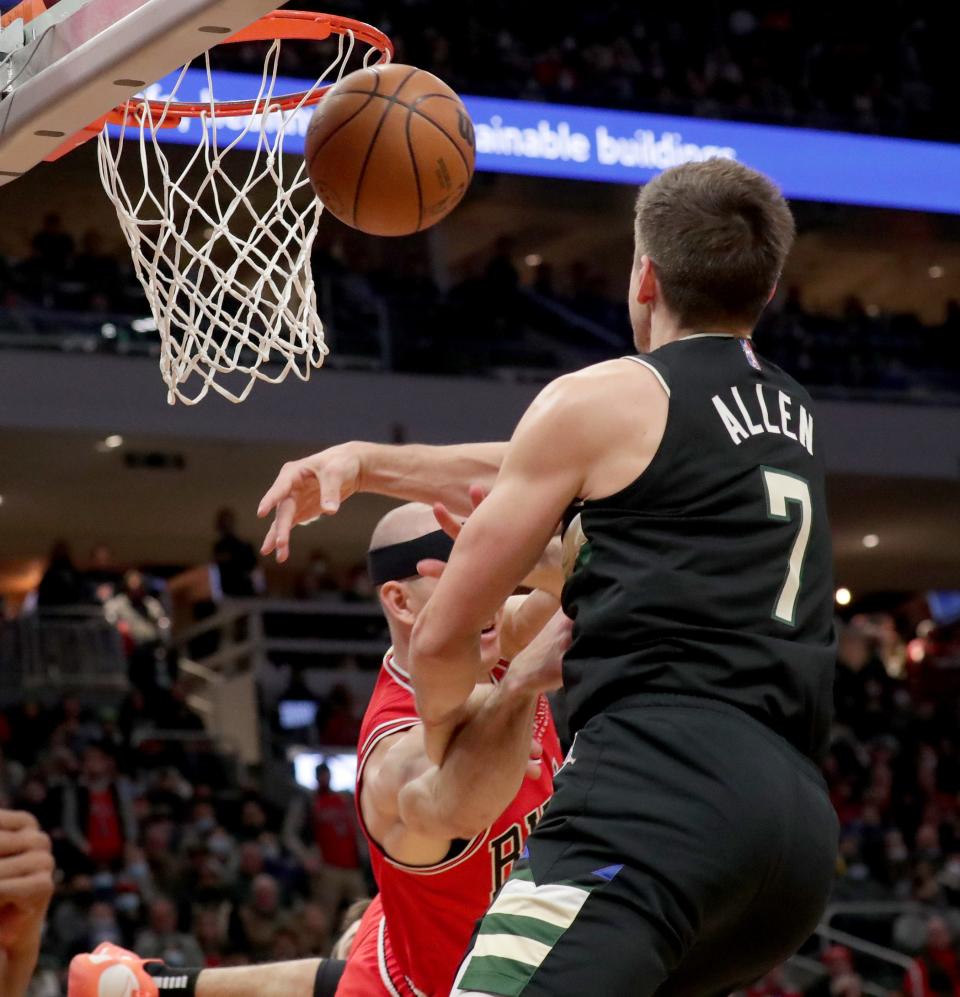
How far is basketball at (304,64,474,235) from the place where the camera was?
449 centimetres

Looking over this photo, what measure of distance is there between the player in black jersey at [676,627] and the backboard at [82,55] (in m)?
1.11

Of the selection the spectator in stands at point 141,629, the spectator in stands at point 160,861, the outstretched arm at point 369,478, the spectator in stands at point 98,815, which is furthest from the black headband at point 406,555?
the spectator in stands at point 141,629

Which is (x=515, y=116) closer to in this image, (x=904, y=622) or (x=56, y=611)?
(x=56, y=611)

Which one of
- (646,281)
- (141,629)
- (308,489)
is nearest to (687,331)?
(646,281)

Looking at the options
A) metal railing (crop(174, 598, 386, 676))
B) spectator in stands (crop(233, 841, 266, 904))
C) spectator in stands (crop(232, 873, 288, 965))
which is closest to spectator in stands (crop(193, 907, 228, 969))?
spectator in stands (crop(232, 873, 288, 965))

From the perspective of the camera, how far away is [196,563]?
71.6 feet

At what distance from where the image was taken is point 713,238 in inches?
114

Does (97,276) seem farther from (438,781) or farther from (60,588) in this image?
(438,781)

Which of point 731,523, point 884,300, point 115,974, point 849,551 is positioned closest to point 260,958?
point 115,974

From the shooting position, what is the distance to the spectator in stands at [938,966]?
1285cm

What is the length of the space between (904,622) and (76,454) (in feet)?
39.5

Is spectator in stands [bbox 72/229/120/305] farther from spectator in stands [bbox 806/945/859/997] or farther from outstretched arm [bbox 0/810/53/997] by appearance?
outstretched arm [bbox 0/810/53/997]

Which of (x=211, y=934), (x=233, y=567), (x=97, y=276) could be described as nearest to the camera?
(x=211, y=934)

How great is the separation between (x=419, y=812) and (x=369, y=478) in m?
0.71
